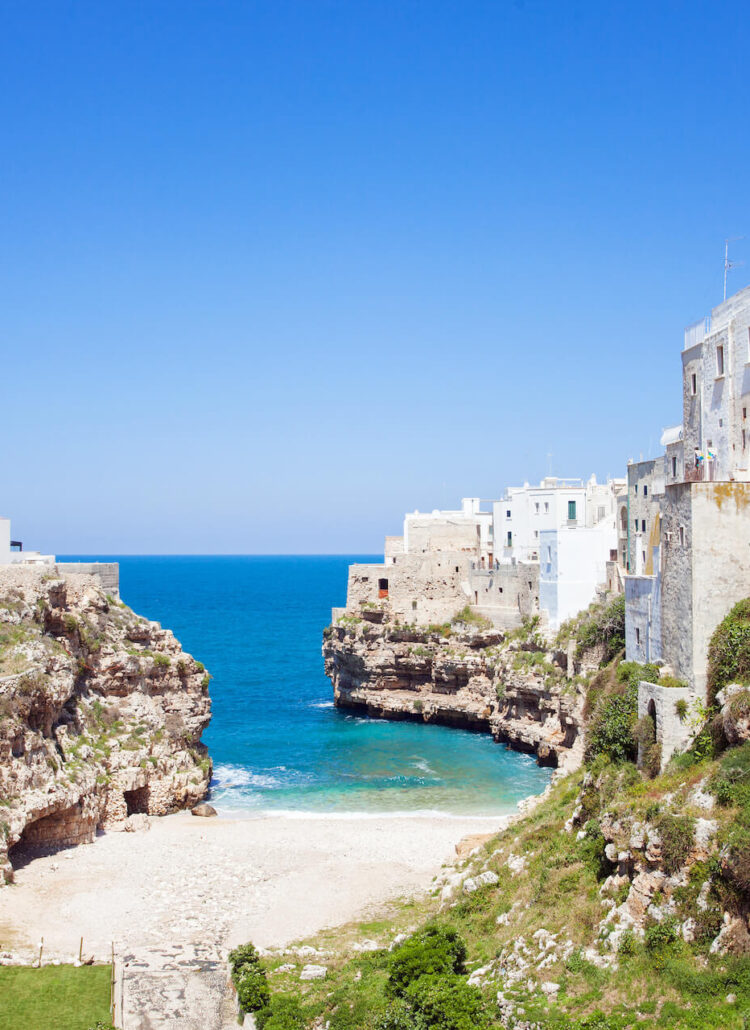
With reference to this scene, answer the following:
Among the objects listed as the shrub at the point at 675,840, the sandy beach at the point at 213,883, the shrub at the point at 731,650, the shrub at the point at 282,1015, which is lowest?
the sandy beach at the point at 213,883

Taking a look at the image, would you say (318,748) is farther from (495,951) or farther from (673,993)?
(673,993)

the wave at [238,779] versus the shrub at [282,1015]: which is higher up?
the shrub at [282,1015]

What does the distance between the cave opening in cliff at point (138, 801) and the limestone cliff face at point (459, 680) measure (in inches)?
773

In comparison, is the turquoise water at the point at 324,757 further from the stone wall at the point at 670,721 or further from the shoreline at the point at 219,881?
the stone wall at the point at 670,721

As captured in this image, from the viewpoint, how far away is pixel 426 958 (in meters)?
20.8

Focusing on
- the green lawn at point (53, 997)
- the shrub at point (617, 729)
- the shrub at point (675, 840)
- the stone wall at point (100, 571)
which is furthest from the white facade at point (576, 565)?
the green lawn at point (53, 997)

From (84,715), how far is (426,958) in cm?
2057

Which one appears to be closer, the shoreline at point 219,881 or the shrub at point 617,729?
the shrub at point 617,729

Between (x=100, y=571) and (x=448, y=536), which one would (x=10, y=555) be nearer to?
(x=100, y=571)

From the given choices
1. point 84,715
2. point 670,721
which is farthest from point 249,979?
point 84,715

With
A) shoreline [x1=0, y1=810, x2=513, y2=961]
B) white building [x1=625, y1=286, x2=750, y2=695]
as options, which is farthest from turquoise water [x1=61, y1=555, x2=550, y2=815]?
white building [x1=625, y1=286, x2=750, y2=695]

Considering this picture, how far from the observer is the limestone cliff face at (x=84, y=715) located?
31.9 meters

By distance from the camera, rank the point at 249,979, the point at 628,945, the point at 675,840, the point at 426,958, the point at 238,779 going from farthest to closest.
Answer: the point at 238,779
the point at 249,979
the point at 426,958
the point at 675,840
the point at 628,945

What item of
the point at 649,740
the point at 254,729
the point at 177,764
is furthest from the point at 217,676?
the point at 649,740
